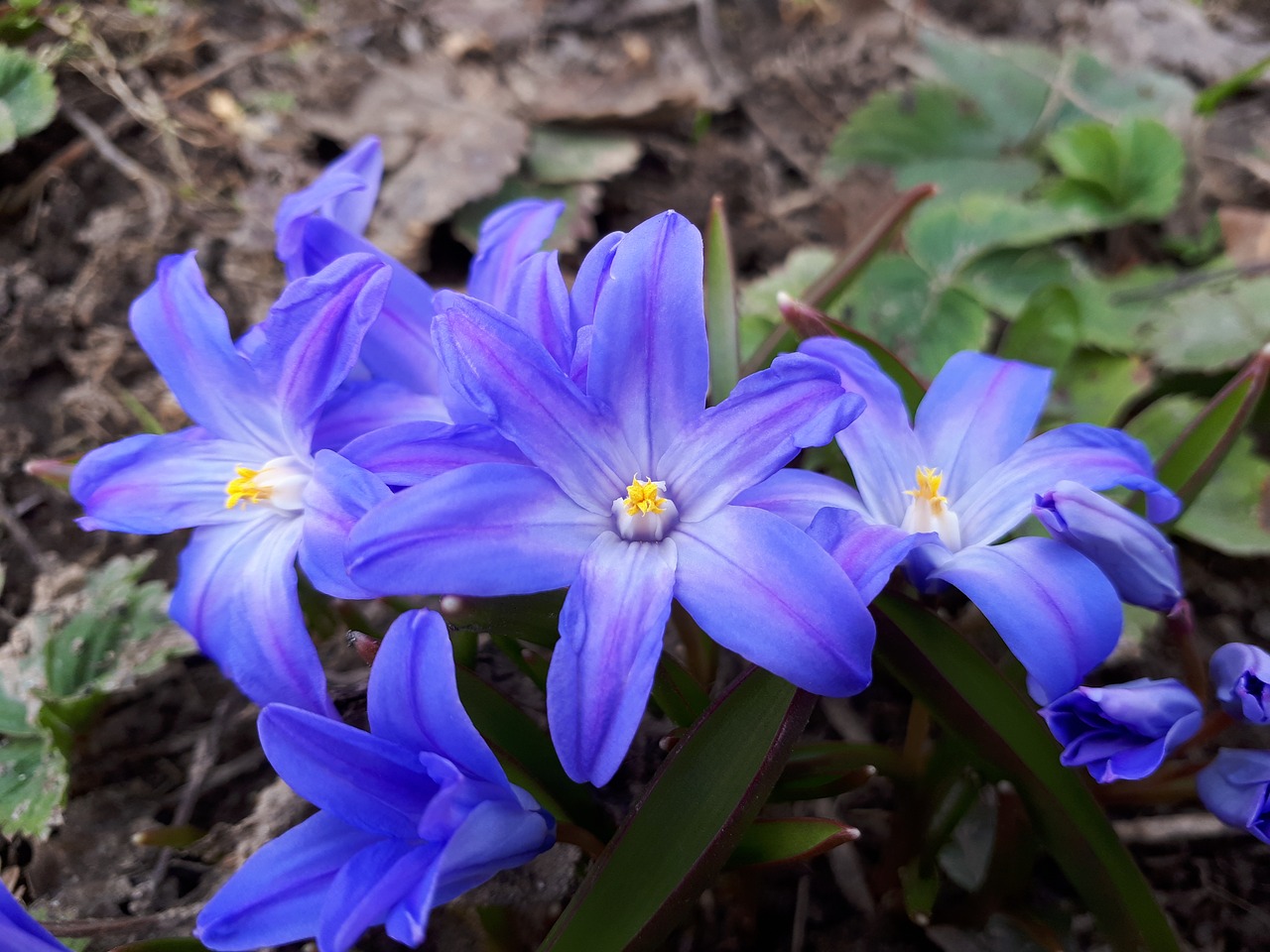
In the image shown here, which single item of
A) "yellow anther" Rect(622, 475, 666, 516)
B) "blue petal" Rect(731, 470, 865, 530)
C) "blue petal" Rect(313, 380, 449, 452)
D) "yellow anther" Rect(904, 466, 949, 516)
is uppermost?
"blue petal" Rect(313, 380, 449, 452)

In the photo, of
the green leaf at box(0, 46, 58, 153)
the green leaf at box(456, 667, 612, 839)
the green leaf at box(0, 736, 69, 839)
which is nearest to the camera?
the green leaf at box(456, 667, 612, 839)

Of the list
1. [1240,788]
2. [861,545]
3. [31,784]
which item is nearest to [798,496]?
[861,545]

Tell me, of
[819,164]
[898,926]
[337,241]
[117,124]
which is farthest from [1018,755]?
[117,124]

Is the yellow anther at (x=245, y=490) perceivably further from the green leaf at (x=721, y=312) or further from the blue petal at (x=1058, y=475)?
the blue petal at (x=1058, y=475)

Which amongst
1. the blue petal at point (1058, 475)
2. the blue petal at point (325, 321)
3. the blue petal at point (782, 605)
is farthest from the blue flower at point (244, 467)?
the blue petal at point (1058, 475)

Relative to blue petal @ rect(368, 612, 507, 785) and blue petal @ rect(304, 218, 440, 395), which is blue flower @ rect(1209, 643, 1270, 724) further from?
blue petal @ rect(304, 218, 440, 395)

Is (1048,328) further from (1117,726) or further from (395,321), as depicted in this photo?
(395,321)

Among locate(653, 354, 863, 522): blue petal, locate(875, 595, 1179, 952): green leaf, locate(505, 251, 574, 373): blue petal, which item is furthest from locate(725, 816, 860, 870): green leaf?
locate(505, 251, 574, 373): blue petal
